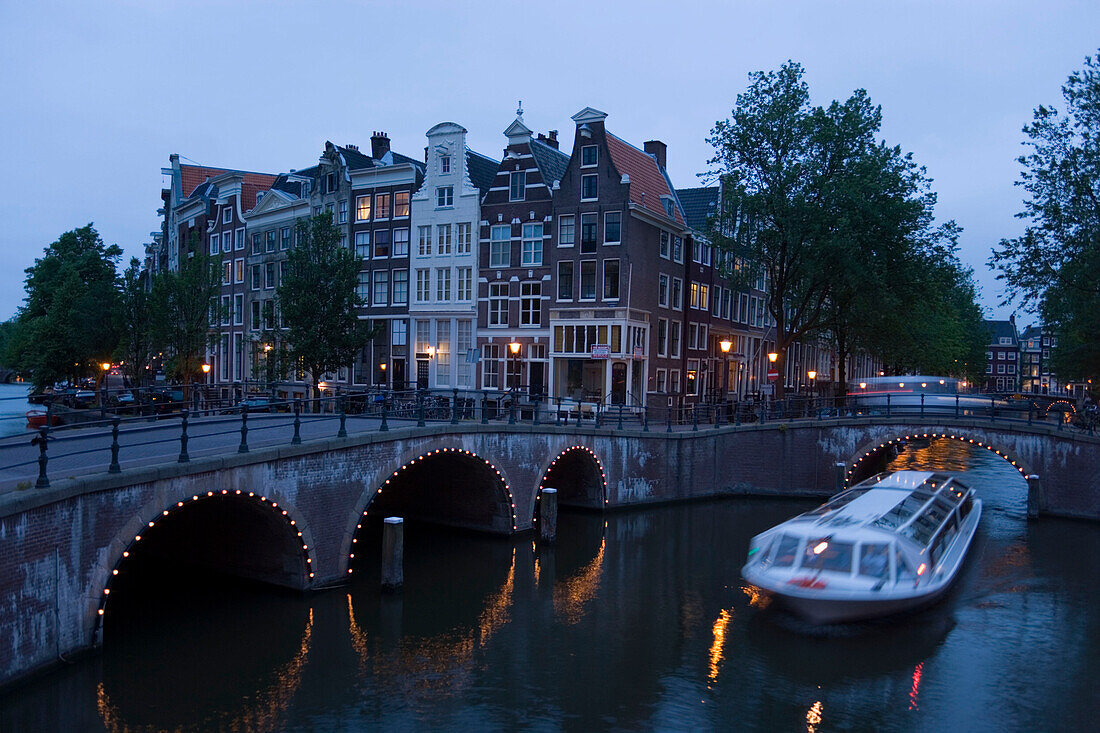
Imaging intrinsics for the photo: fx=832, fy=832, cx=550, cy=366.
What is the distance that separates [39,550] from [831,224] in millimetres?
34817

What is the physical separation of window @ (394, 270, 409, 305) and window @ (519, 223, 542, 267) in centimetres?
761

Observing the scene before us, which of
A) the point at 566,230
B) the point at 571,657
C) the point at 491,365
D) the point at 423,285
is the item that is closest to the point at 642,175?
the point at 566,230

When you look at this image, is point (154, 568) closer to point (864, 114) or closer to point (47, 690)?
point (47, 690)

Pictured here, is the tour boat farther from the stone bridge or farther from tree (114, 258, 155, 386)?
tree (114, 258, 155, 386)

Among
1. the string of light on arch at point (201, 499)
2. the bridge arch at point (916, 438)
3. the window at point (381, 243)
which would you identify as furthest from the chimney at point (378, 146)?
the string of light on arch at point (201, 499)

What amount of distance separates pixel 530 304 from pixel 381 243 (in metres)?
10.6

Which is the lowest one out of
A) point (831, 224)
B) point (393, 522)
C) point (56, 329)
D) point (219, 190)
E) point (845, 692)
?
point (845, 692)

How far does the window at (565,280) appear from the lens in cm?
4228

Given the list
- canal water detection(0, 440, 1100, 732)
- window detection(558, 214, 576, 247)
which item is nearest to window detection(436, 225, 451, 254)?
window detection(558, 214, 576, 247)

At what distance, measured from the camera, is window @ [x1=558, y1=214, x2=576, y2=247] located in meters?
42.2

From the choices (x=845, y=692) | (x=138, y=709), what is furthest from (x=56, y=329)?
(x=845, y=692)

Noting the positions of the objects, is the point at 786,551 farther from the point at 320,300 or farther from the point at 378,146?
the point at 378,146

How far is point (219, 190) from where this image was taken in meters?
59.0

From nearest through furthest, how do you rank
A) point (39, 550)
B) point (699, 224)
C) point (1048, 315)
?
1. point (39, 550)
2. point (1048, 315)
3. point (699, 224)
